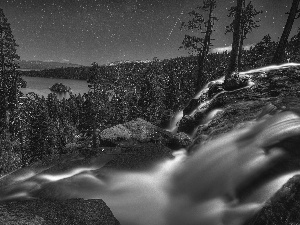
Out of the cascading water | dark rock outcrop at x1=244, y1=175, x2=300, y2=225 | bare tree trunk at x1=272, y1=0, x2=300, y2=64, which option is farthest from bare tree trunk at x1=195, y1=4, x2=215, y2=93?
dark rock outcrop at x1=244, y1=175, x2=300, y2=225

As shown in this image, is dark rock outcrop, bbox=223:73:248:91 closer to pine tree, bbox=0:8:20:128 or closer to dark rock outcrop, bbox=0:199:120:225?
dark rock outcrop, bbox=0:199:120:225

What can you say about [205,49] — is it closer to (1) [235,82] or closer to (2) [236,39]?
(2) [236,39]

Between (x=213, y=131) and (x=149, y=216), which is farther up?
(x=213, y=131)

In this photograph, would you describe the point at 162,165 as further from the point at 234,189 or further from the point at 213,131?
the point at 234,189

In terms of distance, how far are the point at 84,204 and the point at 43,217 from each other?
940 millimetres

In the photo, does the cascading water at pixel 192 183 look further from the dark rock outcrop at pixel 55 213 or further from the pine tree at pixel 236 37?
the pine tree at pixel 236 37

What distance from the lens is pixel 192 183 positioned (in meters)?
6.50

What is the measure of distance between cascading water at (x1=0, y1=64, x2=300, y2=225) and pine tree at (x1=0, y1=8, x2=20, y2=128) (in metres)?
29.2

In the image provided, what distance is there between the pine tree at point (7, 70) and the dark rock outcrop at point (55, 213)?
1315 inches

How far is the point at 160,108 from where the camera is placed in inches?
2018

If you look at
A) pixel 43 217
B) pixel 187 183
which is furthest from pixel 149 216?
pixel 43 217

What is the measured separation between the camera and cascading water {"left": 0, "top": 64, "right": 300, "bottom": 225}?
486cm

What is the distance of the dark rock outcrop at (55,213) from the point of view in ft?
12.4

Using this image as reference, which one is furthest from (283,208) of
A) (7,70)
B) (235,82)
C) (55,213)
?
(7,70)
